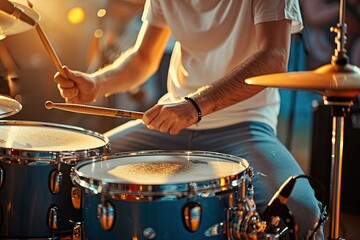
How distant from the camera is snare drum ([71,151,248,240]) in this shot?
1.34 m

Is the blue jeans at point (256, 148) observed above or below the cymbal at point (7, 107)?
below

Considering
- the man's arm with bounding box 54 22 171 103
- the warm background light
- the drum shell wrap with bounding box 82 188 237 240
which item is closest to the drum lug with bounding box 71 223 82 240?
the drum shell wrap with bounding box 82 188 237 240

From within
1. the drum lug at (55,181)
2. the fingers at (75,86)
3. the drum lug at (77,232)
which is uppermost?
the fingers at (75,86)

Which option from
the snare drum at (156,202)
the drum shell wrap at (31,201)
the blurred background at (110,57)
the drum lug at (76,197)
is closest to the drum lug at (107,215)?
the snare drum at (156,202)

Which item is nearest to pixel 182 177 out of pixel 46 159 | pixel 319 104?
pixel 46 159

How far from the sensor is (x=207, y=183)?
1.36m

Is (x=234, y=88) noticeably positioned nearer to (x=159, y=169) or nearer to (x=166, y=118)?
(x=166, y=118)

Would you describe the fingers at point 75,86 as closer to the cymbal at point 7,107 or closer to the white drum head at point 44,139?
the white drum head at point 44,139

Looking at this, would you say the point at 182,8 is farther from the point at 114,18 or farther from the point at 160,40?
the point at 114,18

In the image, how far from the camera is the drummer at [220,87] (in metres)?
1.70

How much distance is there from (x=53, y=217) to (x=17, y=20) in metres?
0.53

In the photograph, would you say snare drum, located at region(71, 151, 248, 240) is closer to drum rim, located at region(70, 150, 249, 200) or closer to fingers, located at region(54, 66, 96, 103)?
drum rim, located at region(70, 150, 249, 200)

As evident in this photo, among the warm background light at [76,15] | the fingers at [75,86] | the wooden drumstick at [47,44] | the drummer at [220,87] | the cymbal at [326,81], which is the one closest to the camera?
the cymbal at [326,81]

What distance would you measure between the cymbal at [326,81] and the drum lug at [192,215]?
30 cm
